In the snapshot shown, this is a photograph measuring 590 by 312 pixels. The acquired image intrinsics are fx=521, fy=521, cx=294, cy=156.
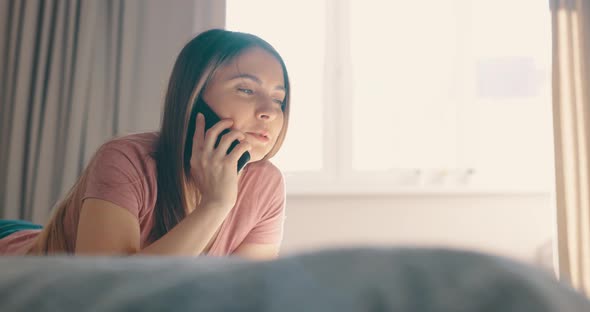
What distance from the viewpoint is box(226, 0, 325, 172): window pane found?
298 centimetres

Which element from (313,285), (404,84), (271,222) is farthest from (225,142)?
(404,84)

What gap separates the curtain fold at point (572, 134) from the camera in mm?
2486

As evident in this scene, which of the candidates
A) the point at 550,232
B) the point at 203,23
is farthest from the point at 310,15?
the point at 550,232

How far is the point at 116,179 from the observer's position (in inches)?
36.1

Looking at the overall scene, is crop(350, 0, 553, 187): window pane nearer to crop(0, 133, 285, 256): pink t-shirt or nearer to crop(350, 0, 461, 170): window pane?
crop(350, 0, 461, 170): window pane

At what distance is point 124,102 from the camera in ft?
9.07

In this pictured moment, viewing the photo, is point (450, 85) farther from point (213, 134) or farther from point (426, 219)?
point (213, 134)

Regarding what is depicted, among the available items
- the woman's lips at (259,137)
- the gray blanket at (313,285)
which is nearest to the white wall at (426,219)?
the woman's lips at (259,137)

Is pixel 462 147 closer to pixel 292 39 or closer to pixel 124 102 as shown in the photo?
pixel 292 39

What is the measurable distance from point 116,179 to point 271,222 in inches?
16.0

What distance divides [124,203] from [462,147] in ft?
7.88

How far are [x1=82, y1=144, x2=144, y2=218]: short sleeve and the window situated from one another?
77.6 inches

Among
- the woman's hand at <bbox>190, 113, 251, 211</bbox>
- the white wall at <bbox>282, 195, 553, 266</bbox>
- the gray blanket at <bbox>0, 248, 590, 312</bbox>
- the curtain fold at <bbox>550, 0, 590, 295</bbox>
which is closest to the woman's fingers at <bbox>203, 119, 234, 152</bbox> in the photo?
the woman's hand at <bbox>190, 113, 251, 211</bbox>

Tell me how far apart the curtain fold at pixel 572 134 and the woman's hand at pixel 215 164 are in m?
2.08
